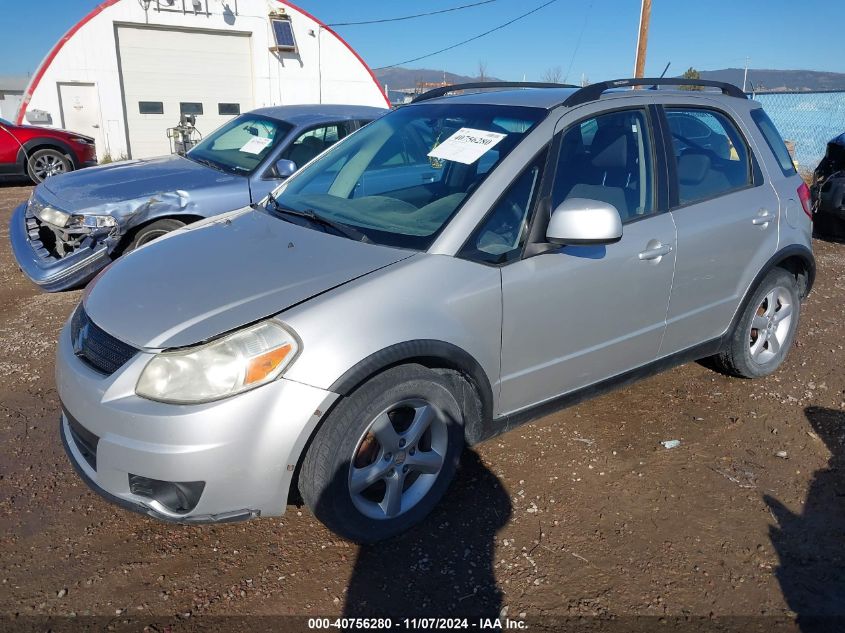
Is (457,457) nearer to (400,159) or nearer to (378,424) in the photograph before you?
(378,424)

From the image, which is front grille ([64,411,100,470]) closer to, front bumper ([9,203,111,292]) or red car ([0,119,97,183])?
front bumper ([9,203,111,292])

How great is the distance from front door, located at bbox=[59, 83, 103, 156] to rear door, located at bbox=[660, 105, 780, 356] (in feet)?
58.2

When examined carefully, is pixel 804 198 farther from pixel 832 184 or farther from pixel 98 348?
pixel 832 184

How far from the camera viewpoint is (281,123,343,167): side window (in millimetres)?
6179

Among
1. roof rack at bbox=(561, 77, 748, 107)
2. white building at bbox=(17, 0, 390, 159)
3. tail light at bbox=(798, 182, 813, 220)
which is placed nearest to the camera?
roof rack at bbox=(561, 77, 748, 107)

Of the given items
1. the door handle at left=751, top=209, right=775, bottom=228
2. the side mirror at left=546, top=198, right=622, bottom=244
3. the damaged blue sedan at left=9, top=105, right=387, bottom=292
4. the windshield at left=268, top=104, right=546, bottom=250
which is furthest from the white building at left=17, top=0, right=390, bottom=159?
the side mirror at left=546, top=198, right=622, bottom=244

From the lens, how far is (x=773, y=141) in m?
4.18

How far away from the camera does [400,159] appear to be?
3658 mm

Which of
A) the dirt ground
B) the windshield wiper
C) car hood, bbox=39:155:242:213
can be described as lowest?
the dirt ground

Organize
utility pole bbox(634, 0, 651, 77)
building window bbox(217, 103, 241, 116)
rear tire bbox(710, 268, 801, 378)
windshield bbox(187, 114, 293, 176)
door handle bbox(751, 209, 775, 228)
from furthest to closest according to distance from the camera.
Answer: building window bbox(217, 103, 241, 116), utility pole bbox(634, 0, 651, 77), windshield bbox(187, 114, 293, 176), rear tire bbox(710, 268, 801, 378), door handle bbox(751, 209, 775, 228)

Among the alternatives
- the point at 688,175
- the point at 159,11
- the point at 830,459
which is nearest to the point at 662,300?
the point at 688,175

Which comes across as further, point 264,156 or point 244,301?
point 264,156

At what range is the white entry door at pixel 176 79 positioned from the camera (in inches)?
712

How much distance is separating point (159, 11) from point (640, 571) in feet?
63.2
